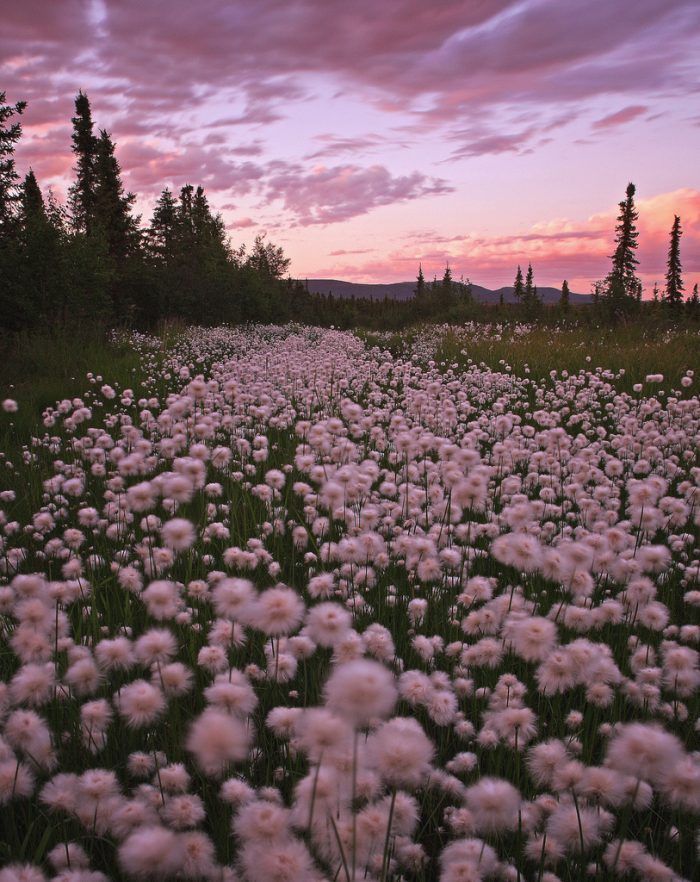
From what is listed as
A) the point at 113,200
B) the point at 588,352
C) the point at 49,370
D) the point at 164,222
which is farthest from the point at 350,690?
the point at 164,222

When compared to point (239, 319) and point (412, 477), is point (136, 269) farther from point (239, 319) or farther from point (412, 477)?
point (412, 477)

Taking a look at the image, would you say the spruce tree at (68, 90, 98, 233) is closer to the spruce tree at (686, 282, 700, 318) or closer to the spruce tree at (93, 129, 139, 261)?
the spruce tree at (93, 129, 139, 261)

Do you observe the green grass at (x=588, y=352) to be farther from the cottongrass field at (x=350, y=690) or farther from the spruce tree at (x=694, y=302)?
the spruce tree at (x=694, y=302)

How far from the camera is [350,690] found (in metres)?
1.49

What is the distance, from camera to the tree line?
70.2 ft

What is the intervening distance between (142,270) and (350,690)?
39418 mm

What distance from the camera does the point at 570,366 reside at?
499 inches

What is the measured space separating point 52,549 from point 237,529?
1330 mm

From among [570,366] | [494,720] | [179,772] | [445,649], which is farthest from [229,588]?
[570,366]

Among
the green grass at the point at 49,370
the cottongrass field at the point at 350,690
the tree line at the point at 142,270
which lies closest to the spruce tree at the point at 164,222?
the tree line at the point at 142,270

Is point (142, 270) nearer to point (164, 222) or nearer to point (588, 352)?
point (164, 222)

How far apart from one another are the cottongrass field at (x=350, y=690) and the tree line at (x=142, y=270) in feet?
62.3

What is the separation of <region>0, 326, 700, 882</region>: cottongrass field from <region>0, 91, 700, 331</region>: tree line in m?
19.0

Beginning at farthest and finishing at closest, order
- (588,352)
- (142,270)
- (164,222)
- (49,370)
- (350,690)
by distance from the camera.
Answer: (164,222) < (142,270) < (588,352) < (49,370) < (350,690)
